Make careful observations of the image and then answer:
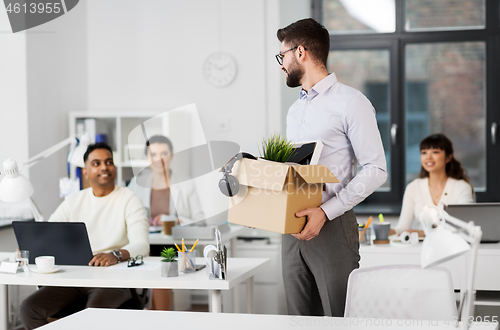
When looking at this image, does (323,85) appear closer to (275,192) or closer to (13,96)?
(275,192)

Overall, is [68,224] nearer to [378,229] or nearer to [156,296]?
[156,296]

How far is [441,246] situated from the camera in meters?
0.95

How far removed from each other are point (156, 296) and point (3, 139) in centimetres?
147

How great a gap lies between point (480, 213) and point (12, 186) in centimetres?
219

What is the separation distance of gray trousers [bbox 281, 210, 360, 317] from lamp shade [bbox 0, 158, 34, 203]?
1.20 m

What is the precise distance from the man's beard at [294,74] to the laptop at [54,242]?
1086mm

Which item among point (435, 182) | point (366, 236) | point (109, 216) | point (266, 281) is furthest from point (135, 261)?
point (435, 182)

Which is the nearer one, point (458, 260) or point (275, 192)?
point (275, 192)

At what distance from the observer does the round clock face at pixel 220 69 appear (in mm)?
4160

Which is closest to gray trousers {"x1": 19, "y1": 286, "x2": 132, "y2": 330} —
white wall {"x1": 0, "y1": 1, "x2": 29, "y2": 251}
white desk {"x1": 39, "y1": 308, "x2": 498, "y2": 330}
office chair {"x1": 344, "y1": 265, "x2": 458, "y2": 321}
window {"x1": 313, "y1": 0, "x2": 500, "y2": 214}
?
white desk {"x1": 39, "y1": 308, "x2": 498, "y2": 330}

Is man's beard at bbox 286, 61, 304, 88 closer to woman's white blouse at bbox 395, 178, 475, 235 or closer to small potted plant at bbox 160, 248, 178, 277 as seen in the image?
small potted plant at bbox 160, 248, 178, 277

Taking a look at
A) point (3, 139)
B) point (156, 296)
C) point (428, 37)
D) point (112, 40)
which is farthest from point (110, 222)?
point (428, 37)

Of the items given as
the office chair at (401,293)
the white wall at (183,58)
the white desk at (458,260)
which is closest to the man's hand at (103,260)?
the office chair at (401,293)

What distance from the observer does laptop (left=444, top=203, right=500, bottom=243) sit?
8.62 feet
